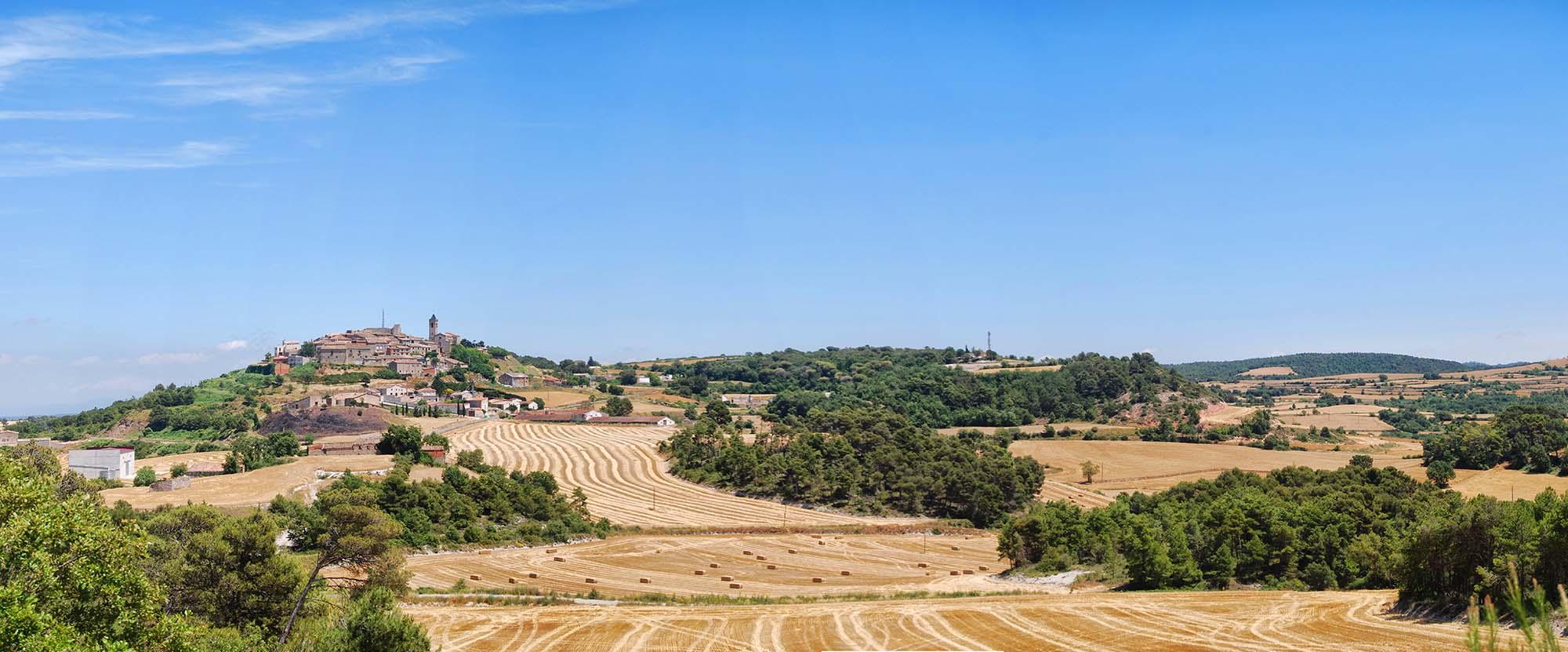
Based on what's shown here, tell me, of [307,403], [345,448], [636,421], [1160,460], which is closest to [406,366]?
[307,403]

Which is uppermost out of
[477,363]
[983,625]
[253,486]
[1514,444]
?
[477,363]

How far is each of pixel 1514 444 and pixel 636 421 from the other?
314ft

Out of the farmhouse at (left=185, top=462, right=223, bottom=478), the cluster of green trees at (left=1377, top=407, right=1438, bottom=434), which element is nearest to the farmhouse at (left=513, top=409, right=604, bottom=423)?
the farmhouse at (left=185, top=462, right=223, bottom=478)

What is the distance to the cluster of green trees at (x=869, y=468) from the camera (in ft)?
281

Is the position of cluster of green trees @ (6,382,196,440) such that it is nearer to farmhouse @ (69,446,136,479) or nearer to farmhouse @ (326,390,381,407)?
farmhouse @ (326,390,381,407)

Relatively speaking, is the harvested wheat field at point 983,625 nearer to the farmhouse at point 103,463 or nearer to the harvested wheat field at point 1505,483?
the harvested wheat field at point 1505,483

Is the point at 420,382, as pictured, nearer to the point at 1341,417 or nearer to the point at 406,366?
the point at 406,366

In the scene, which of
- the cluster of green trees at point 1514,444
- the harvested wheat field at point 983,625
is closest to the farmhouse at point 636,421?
the cluster of green trees at point 1514,444

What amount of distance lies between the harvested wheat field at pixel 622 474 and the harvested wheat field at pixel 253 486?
1450cm

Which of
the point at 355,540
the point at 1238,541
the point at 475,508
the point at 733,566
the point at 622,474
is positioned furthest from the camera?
the point at 622,474

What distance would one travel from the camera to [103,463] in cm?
8175

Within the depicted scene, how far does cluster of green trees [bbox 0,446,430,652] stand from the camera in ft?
48.9

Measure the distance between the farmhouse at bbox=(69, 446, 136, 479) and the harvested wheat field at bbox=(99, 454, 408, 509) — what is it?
8126 mm

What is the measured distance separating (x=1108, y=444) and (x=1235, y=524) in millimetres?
77216
